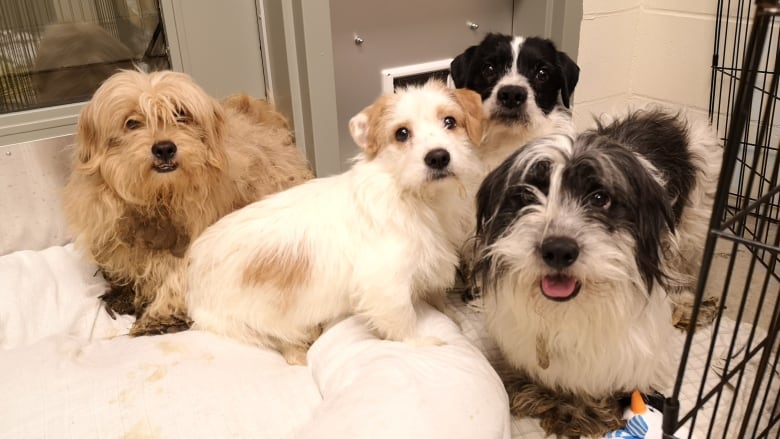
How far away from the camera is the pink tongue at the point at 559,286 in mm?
1276

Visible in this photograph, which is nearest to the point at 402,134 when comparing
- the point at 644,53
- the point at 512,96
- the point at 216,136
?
the point at 512,96

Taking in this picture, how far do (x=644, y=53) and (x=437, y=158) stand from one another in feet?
5.73

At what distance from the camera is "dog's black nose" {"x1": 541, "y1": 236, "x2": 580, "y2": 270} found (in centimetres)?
121

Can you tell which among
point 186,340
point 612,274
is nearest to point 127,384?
point 186,340

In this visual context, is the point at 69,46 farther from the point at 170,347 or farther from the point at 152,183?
the point at 170,347

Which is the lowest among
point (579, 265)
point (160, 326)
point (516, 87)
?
point (160, 326)

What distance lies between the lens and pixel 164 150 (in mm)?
1611

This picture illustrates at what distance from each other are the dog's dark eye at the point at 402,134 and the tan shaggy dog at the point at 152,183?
53 cm

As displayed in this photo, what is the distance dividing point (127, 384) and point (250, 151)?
0.79 meters

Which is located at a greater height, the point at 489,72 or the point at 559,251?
the point at 489,72

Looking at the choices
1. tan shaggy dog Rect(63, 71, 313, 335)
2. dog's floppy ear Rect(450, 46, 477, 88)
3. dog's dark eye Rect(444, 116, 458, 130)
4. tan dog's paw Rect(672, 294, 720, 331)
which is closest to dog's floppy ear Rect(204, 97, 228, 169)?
tan shaggy dog Rect(63, 71, 313, 335)

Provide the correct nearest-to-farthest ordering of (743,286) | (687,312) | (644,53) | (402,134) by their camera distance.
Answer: (402,134) → (687,312) → (743,286) → (644,53)

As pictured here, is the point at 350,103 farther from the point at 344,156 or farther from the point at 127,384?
the point at 127,384

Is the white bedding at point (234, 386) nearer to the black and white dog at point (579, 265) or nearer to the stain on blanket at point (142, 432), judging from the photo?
the stain on blanket at point (142, 432)
